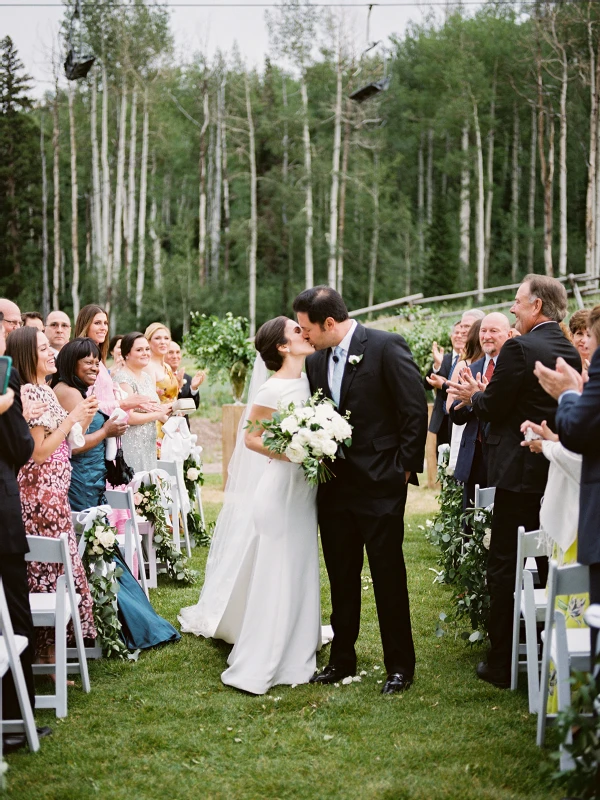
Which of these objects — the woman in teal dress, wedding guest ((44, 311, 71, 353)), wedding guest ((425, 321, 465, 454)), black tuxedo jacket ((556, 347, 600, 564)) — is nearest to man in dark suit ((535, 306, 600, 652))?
black tuxedo jacket ((556, 347, 600, 564))

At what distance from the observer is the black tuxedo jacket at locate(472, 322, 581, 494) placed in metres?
4.29

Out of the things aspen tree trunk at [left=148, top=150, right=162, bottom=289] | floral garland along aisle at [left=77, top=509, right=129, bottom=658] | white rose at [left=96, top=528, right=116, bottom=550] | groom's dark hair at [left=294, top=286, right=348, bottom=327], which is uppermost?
aspen tree trunk at [left=148, top=150, right=162, bottom=289]

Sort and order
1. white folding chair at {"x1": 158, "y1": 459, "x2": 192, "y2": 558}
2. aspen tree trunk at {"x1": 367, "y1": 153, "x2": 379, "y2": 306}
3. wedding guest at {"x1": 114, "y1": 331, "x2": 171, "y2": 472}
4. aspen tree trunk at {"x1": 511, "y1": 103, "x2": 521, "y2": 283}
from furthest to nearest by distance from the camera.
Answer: aspen tree trunk at {"x1": 511, "y1": 103, "x2": 521, "y2": 283} → aspen tree trunk at {"x1": 367, "y1": 153, "x2": 379, "y2": 306} → white folding chair at {"x1": 158, "y1": 459, "x2": 192, "y2": 558} → wedding guest at {"x1": 114, "y1": 331, "x2": 171, "y2": 472}

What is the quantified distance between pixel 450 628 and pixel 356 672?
42.7 inches

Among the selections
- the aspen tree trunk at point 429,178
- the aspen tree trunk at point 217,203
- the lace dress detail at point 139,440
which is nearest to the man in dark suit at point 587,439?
the lace dress detail at point 139,440

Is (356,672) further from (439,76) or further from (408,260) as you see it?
(439,76)

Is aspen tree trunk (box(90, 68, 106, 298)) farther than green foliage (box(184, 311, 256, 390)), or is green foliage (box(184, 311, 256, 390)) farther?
aspen tree trunk (box(90, 68, 106, 298))

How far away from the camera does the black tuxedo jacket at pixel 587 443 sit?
3002 millimetres

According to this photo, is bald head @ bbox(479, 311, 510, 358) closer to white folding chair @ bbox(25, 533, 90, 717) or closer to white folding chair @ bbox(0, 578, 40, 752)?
white folding chair @ bbox(25, 533, 90, 717)

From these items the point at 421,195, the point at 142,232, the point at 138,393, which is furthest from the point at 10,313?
the point at 421,195

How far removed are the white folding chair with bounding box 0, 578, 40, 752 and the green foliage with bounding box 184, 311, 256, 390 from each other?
7.56m

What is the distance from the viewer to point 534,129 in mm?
29953

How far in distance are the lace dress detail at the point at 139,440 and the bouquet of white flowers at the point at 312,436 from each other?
2.92 m

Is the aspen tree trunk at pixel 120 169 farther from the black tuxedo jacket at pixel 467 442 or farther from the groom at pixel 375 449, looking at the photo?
the groom at pixel 375 449
